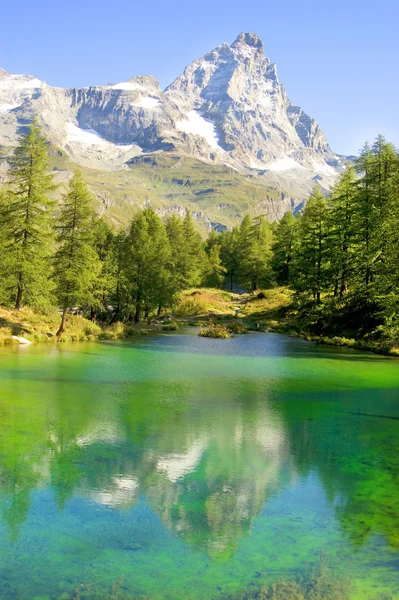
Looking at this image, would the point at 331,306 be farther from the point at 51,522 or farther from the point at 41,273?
the point at 51,522

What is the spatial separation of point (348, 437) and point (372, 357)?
19.3m

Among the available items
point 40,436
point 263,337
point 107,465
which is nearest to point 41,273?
point 263,337

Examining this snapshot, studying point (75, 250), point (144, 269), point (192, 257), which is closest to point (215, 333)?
point (144, 269)

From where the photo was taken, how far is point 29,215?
37.0 m

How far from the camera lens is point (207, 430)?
13.7 metres

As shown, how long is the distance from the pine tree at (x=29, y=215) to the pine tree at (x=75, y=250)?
6.10 feet

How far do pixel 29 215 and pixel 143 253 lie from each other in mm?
14801

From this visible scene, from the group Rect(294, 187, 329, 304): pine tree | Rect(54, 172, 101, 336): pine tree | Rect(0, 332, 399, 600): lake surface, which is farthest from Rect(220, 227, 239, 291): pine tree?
Rect(0, 332, 399, 600): lake surface

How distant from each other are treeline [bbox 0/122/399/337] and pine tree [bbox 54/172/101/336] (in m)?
0.07

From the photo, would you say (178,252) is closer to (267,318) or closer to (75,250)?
(267,318)

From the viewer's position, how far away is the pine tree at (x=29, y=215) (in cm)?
3659

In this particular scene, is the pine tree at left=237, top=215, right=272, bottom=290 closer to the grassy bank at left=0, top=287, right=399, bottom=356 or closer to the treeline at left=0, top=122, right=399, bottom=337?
→ the grassy bank at left=0, top=287, right=399, bottom=356

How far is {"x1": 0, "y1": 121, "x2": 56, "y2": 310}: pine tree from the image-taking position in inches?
1441

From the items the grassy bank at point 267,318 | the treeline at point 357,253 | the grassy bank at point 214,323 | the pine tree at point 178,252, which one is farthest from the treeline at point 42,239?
the pine tree at point 178,252
